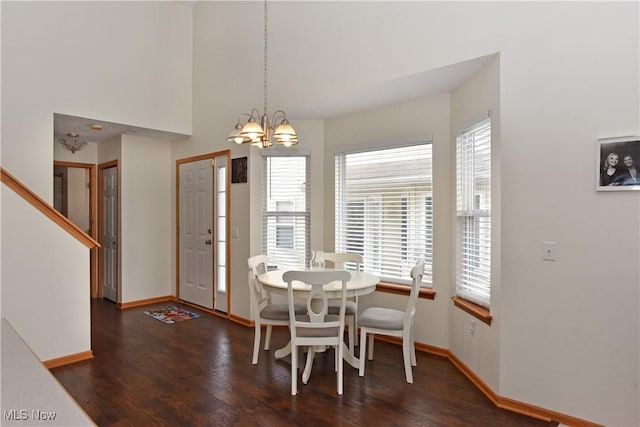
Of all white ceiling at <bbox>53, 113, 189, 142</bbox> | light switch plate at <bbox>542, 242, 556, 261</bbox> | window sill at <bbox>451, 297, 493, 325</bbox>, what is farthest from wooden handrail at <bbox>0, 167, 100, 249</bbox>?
light switch plate at <bbox>542, 242, 556, 261</bbox>

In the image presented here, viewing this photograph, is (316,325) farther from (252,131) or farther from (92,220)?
(92,220)

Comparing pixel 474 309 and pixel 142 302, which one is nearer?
pixel 474 309

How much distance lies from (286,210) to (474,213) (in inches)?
86.5

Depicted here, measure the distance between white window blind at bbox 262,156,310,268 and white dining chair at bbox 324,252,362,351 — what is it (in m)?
0.49

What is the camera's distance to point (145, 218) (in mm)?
5605

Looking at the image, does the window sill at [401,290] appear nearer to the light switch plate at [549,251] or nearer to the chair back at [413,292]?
the chair back at [413,292]

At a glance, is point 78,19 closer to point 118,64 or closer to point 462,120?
point 118,64

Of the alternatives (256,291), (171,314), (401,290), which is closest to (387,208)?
(401,290)

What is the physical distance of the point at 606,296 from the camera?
7.65ft

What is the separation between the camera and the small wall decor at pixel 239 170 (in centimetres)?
461

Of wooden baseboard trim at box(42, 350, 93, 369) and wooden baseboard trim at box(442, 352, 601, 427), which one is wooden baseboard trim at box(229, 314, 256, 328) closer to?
wooden baseboard trim at box(42, 350, 93, 369)

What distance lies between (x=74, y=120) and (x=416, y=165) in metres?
3.91

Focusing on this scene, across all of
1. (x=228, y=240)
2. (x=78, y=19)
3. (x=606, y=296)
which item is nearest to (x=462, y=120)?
(x=606, y=296)

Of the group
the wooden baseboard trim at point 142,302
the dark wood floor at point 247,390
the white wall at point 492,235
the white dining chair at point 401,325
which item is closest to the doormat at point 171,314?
the wooden baseboard trim at point 142,302
